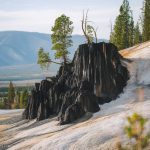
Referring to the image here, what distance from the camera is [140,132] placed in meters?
8.36

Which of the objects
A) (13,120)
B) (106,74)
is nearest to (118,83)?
(106,74)

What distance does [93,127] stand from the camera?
4403 cm

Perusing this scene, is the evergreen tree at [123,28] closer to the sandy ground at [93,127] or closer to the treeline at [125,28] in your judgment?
the treeline at [125,28]

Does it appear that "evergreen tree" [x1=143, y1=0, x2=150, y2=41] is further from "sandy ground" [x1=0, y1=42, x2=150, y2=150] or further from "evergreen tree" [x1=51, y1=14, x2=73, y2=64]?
"sandy ground" [x1=0, y1=42, x2=150, y2=150]

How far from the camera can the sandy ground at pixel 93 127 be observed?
130 ft

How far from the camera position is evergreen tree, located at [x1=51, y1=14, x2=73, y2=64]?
3529 inches

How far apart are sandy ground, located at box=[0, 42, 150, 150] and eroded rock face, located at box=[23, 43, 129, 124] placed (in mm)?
1428

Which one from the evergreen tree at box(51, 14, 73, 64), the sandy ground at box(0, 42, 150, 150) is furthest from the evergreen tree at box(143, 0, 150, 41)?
the sandy ground at box(0, 42, 150, 150)

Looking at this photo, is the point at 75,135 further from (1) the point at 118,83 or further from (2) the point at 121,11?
(2) the point at 121,11

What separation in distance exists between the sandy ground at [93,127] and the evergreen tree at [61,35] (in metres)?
26.3

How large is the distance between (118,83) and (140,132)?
50.3 meters

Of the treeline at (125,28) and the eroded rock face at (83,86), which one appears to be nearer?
the eroded rock face at (83,86)

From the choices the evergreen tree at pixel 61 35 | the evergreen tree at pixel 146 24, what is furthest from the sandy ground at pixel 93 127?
the evergreen tree at pixel 146 24

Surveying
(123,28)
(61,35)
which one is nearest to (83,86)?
(61,35)
